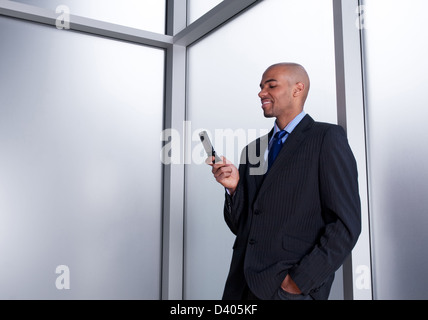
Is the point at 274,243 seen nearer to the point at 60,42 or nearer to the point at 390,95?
the point at 390,95

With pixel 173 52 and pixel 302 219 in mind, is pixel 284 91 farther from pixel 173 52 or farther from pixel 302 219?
pixel 173 52

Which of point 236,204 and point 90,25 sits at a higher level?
point 90,25

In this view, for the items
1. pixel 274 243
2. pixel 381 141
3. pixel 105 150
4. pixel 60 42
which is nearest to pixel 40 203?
pixel 105 150

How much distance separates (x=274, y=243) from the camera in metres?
1.37

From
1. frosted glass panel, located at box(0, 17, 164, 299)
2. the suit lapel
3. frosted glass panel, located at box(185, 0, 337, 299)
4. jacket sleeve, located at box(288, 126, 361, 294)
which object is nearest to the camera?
jacket sleeve, located at box(288, 126, 361, 294)

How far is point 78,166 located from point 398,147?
171cm

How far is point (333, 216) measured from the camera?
4.38 ft

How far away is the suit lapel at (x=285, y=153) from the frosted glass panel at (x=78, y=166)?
1448mm

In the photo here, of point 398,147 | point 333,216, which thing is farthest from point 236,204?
point 398,147

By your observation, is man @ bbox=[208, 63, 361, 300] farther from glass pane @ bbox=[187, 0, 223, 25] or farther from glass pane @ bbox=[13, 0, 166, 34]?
glass pane @ bbox=[13, 0, 166, 34]

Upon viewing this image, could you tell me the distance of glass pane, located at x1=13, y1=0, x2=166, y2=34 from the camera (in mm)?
2685

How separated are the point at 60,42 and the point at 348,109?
1.72 m
